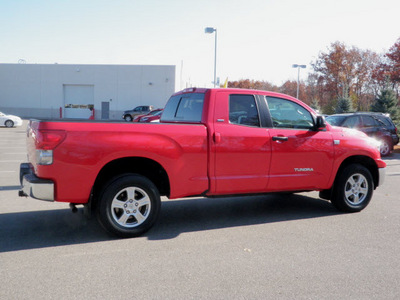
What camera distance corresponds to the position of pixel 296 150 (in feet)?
19.2

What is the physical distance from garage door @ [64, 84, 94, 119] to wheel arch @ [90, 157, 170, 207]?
146 feet

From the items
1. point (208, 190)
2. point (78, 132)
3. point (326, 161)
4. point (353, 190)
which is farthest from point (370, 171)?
point (78, 132)

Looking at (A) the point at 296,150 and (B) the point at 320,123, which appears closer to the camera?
(A) the point at 296,150

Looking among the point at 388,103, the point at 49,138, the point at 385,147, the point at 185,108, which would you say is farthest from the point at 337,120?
the point at 388,103

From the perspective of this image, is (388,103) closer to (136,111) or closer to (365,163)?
(365,163)

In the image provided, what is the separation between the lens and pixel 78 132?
462 centimetres

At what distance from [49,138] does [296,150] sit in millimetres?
3428

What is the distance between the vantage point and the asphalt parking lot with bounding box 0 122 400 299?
3.54m

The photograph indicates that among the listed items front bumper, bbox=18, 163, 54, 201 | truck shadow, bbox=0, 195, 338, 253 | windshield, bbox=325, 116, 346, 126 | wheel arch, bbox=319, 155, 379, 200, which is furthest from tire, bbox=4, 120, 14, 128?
wheel arch, bbox=319, 155, 379, 200

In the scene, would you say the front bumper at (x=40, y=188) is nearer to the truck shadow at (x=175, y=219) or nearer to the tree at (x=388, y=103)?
the truck shadow at (x=175, y=219)

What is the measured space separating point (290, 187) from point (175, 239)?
199 cm

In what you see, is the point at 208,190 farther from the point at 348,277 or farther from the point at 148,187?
the point at 348,277

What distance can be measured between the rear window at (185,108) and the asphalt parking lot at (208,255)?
1.53 metres

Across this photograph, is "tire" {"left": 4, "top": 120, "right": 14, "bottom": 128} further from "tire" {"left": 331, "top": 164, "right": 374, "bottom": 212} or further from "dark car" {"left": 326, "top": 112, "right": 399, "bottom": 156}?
"tire" {"left": 331, "top": 164, "right": 374, "bottom": 212}
